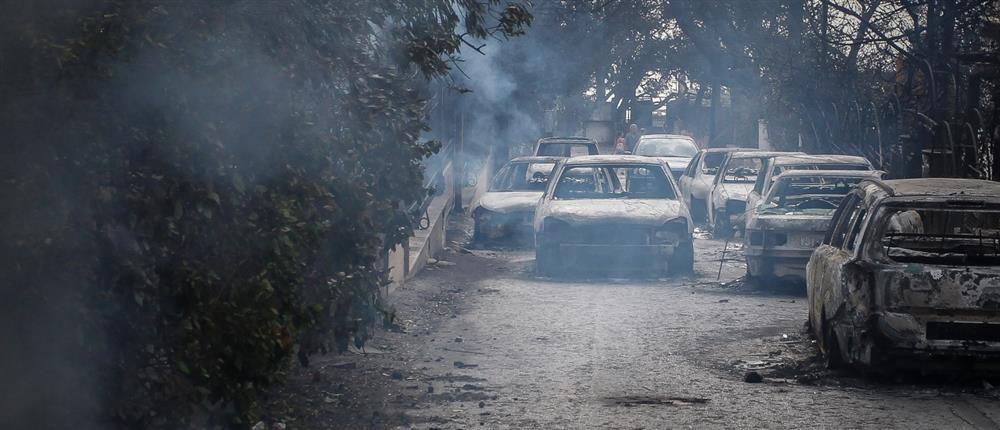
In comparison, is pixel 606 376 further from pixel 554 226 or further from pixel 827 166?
pixel 827 166

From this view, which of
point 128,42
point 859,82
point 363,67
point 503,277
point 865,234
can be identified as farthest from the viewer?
point 859,82

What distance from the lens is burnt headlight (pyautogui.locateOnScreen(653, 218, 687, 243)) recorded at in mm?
15266

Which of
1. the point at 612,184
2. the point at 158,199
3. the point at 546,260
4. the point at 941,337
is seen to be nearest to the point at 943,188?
the point at 941,337

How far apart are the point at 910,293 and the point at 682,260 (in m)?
7.30

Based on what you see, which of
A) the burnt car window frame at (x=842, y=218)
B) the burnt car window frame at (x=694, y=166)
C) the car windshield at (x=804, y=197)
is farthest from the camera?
the burnt car window frame at (x=694, y=166)

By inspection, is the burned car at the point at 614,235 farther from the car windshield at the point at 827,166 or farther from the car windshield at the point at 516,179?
the car windshield at the point at 516,179

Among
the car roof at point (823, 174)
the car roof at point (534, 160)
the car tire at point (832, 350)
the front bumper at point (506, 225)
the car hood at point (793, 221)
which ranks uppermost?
the car roof at point (534, 160)

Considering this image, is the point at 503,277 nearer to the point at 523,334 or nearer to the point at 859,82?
the point at 523,334

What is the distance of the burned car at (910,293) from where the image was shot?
8.24 meters

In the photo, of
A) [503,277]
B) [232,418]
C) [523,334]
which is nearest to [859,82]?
[503,277]

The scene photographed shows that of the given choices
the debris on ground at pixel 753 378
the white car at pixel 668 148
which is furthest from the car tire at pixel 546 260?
the white car at pixel 668 148

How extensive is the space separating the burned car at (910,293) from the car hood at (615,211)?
230 inches

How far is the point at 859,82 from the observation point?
962 inches

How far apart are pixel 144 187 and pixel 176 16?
25.3 inches
